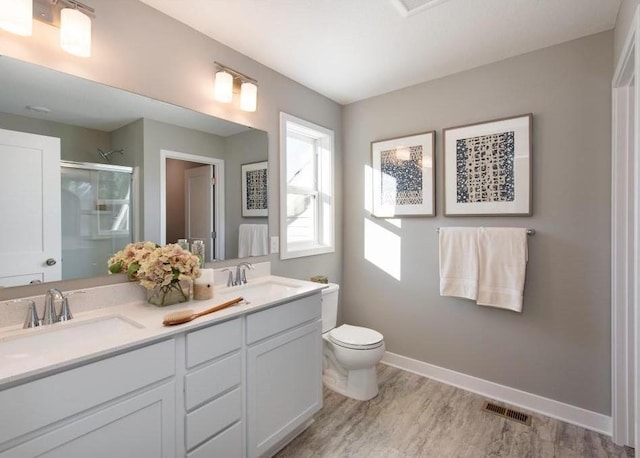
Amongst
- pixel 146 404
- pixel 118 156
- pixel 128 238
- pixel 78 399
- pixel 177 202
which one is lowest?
pixel 146 404

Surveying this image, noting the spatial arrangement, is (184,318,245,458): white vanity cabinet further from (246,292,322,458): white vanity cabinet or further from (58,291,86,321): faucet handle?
(58,291,86,321): faucet handle

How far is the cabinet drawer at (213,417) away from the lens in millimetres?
1253

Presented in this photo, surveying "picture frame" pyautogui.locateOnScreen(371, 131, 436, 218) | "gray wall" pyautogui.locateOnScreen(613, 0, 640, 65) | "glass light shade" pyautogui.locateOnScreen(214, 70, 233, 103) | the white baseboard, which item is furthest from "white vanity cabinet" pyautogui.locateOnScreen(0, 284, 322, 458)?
"gray wall" pyautogui.locateOnScreen(613, 0, 640, 65)

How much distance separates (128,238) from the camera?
157cm

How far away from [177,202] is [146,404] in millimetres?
1027

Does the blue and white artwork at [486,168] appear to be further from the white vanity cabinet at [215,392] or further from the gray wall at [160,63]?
the white vanity cabinet at [215,392]

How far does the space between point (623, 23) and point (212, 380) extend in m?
2.58

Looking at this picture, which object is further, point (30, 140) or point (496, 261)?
point (496, 261)

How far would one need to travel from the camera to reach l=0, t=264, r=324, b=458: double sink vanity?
92 centimetres

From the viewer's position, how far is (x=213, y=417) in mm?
1323

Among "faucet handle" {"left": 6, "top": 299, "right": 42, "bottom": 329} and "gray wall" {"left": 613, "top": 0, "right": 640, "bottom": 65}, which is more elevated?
"gray wall" {"left": 613, "top": 0, "right": 640, "bottom": 65}

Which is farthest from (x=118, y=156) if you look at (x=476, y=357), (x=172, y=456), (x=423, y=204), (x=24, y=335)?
(x=476, y=357)

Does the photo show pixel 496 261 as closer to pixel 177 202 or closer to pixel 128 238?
pixel 177 202

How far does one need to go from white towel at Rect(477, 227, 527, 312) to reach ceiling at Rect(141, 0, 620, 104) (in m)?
1.20
